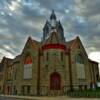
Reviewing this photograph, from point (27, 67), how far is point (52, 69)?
27.0ft

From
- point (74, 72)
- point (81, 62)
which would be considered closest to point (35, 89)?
point (74, 72)

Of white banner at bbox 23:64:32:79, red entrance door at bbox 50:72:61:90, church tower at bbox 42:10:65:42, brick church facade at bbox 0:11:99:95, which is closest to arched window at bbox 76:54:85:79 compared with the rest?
brick church facade at bbox 0:11:99:95

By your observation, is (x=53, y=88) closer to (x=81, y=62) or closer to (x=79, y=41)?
(x=81, y=62)

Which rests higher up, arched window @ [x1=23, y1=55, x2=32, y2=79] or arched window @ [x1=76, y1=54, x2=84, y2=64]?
arched window @ [x1=76, y1=54, x2=84, y2=64]

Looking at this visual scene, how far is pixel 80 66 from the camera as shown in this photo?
4372 cm

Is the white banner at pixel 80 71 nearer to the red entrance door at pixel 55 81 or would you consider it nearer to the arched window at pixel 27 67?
the red entrance door at pixel 55 81

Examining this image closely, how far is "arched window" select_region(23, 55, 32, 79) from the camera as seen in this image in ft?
138

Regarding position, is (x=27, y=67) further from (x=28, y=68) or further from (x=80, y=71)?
(x=80, y=71)

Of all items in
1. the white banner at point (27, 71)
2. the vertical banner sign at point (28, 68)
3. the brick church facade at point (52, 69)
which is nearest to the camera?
the brick church facade at point (52, 69)

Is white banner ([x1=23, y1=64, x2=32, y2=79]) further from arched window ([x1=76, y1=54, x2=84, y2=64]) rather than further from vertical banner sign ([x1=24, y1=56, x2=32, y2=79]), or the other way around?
arched window ([x1=76, y1=54, x2=84, y2=64])

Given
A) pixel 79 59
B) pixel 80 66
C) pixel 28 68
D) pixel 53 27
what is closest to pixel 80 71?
pixel 80 66

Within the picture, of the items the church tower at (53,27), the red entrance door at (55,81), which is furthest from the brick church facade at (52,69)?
the church tower at (53,27)

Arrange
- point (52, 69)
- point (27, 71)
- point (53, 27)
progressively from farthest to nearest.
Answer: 1. point (53, 27)
2. point (27, 71)
3. point (52, 69)

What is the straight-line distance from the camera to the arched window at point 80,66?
4272cm
